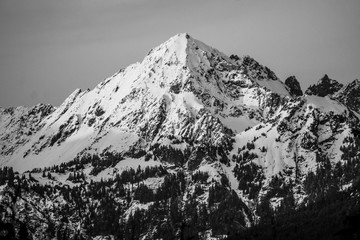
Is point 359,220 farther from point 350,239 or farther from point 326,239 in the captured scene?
point 326,239

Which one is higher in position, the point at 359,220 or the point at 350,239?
the point at 350,239

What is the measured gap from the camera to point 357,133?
273 ft

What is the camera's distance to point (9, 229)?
7025 centimetres

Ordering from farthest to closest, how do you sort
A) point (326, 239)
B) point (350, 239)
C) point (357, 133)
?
point (326, 239)
point (350, 239)
point (357, 133)

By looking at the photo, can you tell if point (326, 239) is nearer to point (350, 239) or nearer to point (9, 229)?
point (350, 239)

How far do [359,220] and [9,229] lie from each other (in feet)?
131

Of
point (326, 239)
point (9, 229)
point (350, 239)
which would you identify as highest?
point (326, 239)

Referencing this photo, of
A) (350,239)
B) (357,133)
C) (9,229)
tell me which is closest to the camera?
(9,229)

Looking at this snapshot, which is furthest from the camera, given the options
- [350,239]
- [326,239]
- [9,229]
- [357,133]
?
[326,239]

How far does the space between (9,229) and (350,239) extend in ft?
191

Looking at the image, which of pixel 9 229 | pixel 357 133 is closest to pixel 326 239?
pixel 357 133

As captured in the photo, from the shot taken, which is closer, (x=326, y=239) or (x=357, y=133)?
(x=357, y=133)

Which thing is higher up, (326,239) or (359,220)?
(326,239)

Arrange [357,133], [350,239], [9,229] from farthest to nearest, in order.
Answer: [350,239] < [357,133] < [9,229]
